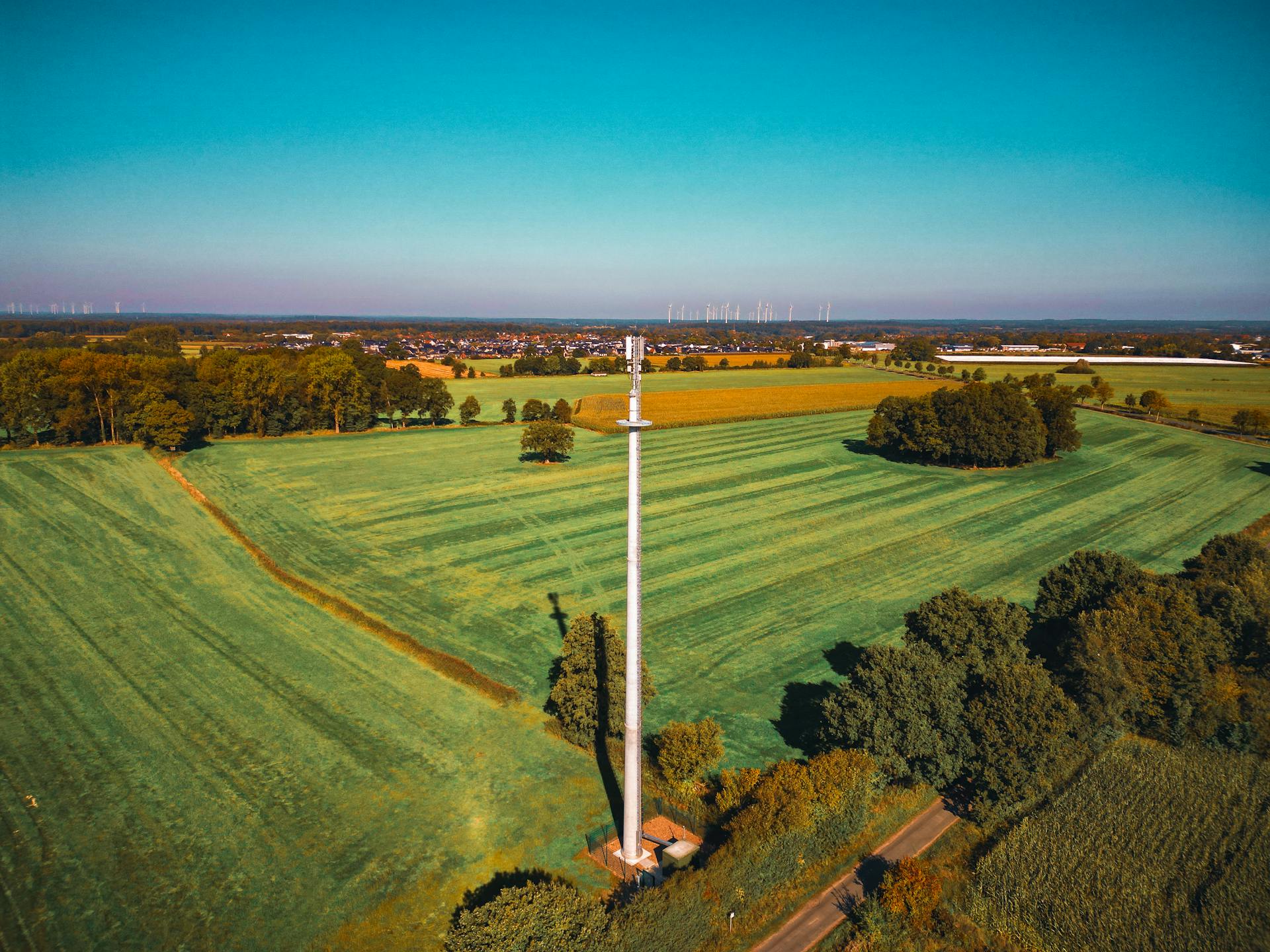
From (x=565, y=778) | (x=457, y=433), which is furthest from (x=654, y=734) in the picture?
(x=457, y=433)

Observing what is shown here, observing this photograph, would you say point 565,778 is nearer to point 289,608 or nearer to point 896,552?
point 289,608

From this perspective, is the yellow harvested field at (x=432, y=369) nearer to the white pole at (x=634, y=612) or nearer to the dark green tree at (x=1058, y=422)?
the dark green tree at (x=1058, y=422)

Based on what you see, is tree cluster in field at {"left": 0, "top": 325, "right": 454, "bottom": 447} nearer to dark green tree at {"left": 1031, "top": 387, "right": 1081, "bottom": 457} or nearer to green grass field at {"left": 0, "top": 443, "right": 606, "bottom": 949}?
green grass field at {"left": 0, "top": 443, "right": 606, "bottom": 949}

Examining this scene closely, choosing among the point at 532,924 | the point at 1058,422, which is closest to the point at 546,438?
the point at 1058,422

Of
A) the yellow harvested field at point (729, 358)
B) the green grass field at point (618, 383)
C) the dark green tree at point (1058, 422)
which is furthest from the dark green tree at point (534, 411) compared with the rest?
the yellow harvested field at point (729, 358)

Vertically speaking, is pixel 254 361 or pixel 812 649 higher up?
pixel 254 361

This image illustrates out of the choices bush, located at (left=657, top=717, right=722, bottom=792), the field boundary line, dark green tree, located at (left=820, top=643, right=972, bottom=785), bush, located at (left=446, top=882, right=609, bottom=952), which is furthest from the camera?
the field boundary line

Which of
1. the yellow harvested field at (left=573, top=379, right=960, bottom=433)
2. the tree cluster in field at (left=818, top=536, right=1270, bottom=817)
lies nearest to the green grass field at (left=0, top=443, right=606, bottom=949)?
the tree cluster in field at (left=818, top=536, right=1270, bottom=817)
